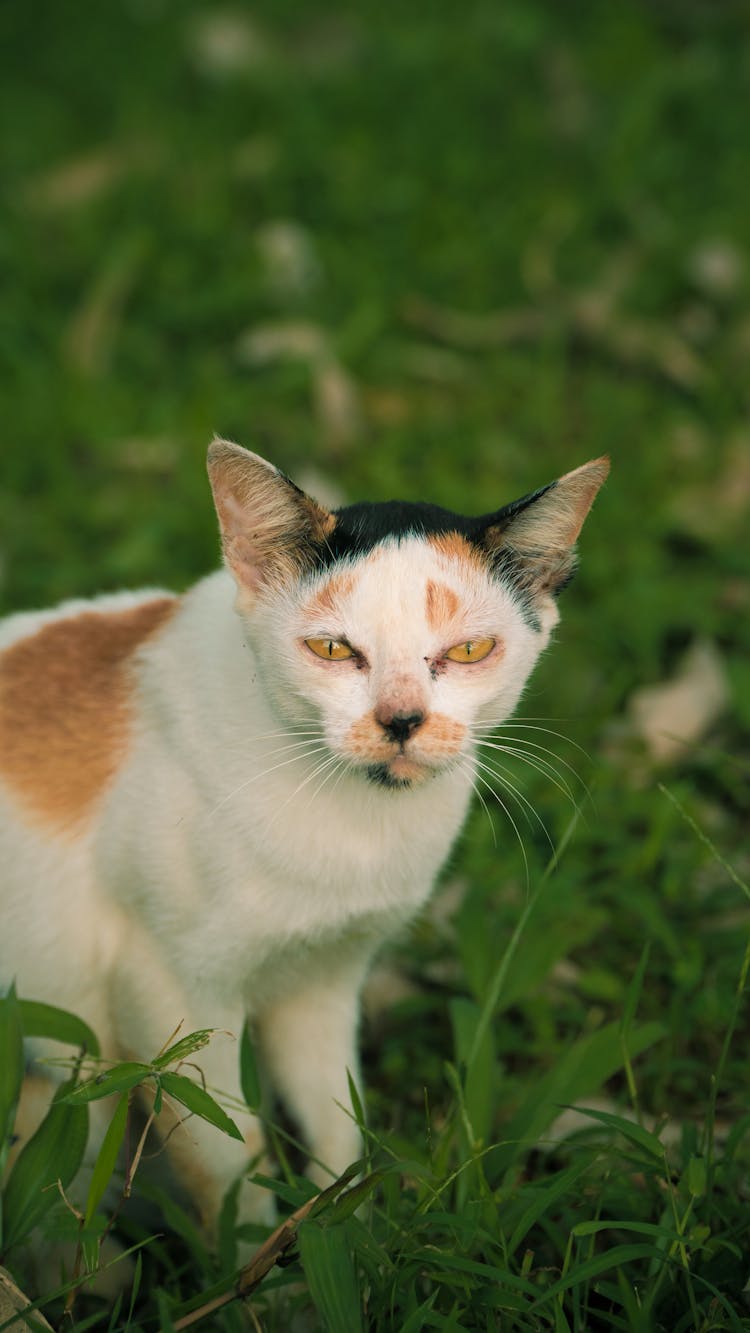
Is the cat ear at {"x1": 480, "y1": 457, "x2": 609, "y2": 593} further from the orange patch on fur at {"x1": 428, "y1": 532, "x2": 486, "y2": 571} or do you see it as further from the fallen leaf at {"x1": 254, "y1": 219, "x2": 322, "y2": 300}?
the fallen leaf at {"x1": 254, "y1": 219, "x2": 322, "y2": 300}

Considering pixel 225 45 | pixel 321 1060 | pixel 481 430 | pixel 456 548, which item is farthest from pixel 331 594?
pixel 225 45

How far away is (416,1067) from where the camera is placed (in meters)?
2.55

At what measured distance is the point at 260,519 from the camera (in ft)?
6.35

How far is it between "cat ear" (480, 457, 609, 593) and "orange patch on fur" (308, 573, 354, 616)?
0.78ft

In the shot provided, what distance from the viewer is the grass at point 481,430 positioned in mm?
1978

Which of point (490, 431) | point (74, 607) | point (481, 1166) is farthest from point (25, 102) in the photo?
point (481, 1166)

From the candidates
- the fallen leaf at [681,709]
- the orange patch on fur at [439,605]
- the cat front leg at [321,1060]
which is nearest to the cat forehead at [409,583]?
the orange patch on fur at [439,605]

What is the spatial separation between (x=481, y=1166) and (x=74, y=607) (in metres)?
1.29

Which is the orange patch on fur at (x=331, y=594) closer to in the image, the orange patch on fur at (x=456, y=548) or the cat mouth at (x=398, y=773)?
the orange patch on fur at (x=456, y=548)

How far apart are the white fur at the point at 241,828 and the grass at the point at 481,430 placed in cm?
27

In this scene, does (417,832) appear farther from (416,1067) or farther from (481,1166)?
(416,1067)

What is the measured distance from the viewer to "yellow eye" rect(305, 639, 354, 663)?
1.88 meters

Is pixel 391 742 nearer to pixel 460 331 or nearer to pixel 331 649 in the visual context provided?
pixel 331 649

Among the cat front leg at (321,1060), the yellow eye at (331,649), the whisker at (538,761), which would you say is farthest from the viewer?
A: the cat front leg at (321,1060)
